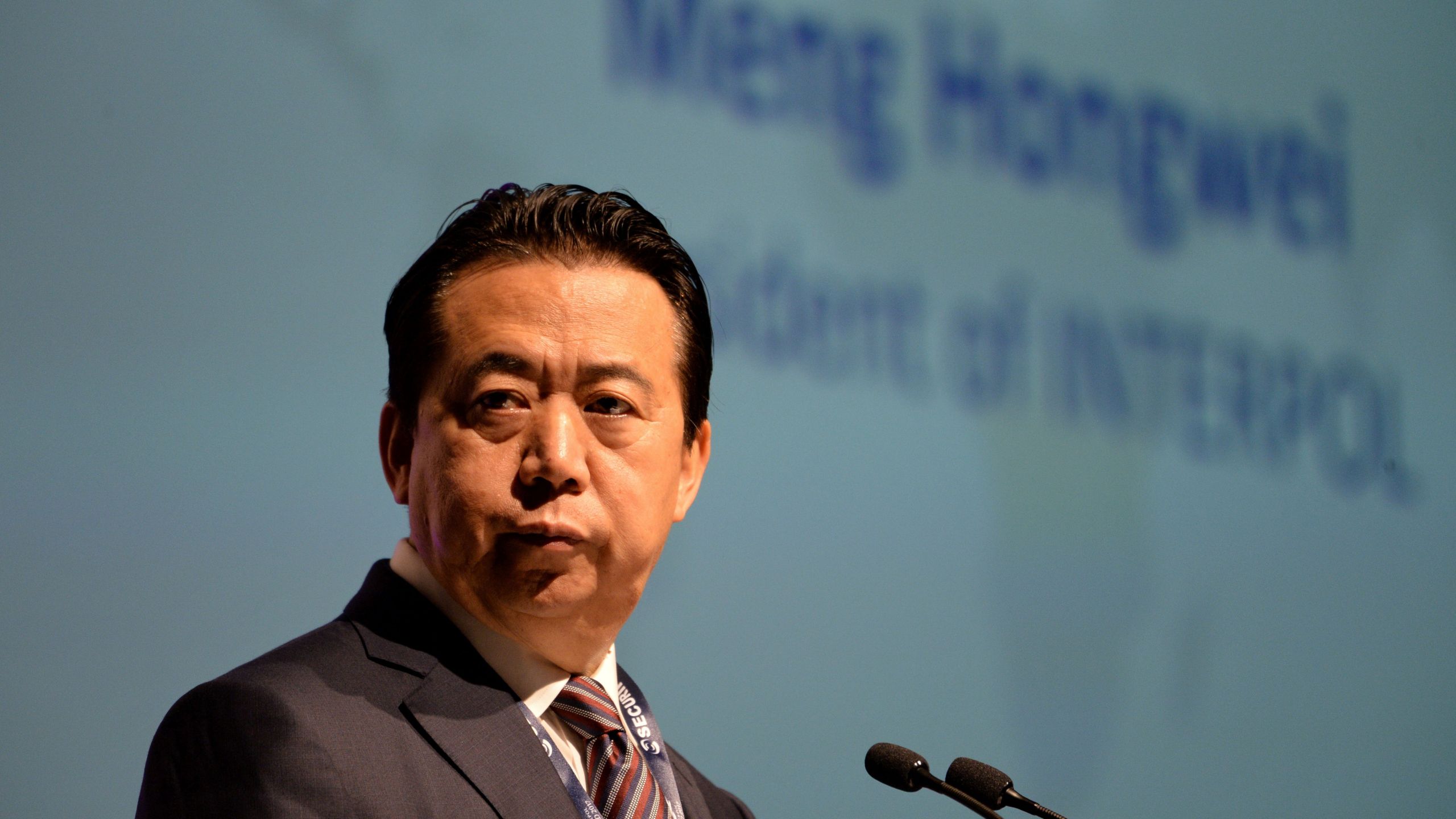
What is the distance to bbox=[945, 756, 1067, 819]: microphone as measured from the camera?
1.53 meters

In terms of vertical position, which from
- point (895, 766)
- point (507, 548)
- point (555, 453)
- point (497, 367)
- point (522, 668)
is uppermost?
point (497, 367)

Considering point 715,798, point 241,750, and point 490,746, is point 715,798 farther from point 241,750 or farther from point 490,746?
point 241,750

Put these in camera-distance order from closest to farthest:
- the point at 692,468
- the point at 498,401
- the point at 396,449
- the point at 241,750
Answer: the point at 241,750, the point at 498,401, the point at 396,449, the point at 692,468

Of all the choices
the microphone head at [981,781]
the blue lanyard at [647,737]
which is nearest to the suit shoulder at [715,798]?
the blue lanyard at [647,737]

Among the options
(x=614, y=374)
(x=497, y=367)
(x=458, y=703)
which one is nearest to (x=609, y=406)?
(x=614, y=374)

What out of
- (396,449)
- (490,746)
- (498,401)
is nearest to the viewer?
(490,746)

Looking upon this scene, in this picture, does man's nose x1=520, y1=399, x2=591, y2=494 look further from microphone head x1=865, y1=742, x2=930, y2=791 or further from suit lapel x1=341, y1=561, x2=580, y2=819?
microphone head x1=865, y1=742, x2=930, y2=791

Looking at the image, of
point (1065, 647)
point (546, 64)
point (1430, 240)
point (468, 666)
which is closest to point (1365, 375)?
point (1430, 240)

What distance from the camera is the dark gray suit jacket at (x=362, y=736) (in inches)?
52.0

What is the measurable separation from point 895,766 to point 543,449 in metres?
0.58

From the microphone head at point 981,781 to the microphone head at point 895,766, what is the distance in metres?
0.04

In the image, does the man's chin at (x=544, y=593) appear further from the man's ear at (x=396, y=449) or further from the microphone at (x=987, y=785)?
the microphone at (x=987, y=785)

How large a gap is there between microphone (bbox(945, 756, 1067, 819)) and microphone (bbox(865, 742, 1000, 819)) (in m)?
0.01

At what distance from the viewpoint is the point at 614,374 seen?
63.2 inches
